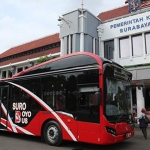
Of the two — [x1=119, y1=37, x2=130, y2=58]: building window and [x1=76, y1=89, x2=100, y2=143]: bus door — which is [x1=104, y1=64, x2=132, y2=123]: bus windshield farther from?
[x1=119, y1=37, x2=130, y2=58]: building window

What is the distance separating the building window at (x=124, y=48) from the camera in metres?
18.5

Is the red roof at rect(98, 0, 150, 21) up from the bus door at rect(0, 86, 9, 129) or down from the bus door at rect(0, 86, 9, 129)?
up

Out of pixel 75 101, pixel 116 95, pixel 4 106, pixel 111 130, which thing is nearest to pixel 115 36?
pixel 4 106

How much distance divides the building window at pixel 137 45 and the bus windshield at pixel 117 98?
34.4 ft

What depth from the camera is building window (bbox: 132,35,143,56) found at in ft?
58.3

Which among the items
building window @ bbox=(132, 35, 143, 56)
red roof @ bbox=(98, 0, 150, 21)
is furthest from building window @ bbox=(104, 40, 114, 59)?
red roof @ bbox=(98, 0, 150, 21)

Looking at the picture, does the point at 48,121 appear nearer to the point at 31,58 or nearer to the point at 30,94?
the point at 30,94

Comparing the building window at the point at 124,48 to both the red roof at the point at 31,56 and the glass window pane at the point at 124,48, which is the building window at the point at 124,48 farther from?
the red roof at the point at 31,56

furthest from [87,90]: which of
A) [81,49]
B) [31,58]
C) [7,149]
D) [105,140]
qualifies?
[31,58]

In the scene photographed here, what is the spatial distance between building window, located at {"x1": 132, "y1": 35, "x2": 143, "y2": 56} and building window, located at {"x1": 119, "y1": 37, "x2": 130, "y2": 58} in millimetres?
523

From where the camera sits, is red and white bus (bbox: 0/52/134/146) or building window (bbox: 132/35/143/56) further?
building window (bbox: 132/35/143/56)

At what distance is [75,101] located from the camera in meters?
7.52

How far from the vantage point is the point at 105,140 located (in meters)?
6.62

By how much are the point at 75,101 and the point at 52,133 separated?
5.44 feet
